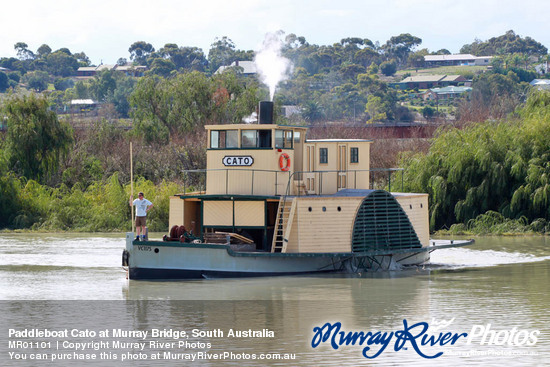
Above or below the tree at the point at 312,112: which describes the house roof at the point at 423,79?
above

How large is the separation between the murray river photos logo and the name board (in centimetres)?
832

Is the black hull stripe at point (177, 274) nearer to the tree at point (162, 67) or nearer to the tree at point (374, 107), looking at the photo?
the tree at point (374, 107)

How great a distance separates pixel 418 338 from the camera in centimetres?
1700

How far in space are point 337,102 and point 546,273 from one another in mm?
109333

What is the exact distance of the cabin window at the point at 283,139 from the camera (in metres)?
25.6

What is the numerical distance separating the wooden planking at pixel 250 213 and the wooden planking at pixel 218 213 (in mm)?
204

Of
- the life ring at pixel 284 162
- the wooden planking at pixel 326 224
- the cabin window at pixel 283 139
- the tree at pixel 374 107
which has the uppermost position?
the tree at pixel 374 107

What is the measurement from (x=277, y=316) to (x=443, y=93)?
5732 inches

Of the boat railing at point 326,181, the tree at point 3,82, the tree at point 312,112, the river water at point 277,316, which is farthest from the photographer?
the tree at point 3,82

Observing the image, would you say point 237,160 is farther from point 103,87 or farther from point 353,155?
point 103,87

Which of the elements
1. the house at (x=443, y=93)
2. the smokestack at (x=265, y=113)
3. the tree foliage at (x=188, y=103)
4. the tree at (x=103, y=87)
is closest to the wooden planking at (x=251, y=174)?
the smokestack at (x=265, y=113)

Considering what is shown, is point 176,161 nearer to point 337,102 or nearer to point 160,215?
point 160,215


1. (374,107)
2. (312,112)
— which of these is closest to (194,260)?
(312,112)

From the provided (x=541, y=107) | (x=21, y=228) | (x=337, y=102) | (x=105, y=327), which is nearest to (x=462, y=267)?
(x=105, y=327)
